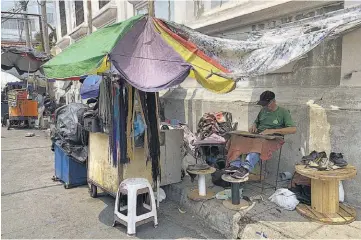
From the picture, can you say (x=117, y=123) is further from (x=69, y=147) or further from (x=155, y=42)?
(x=69, y=147)

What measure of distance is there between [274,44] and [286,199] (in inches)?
79.8

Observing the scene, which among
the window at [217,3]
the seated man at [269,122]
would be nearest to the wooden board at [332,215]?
the seated man at [269,122]

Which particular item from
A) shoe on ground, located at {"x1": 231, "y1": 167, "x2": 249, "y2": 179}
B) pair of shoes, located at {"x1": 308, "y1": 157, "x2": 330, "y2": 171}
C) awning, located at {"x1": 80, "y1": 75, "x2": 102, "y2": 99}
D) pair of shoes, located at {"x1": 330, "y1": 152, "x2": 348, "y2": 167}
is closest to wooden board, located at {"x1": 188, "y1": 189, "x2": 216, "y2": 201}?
shoe on ground, located at {"x1": 231, "y1": 167, "x2": 249, "y2": 179}

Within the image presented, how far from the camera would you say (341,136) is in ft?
14.4

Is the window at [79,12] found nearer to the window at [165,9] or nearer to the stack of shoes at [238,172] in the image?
the window at [165,9]

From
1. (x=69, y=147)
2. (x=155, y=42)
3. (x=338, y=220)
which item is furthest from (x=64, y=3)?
(x=338, y=220)

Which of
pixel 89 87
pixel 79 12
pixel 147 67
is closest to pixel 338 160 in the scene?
pixel 147 67

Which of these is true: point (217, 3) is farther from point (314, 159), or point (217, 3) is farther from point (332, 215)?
point (332, 215)

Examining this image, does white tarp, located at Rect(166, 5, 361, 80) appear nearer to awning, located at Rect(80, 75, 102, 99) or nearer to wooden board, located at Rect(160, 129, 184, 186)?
wooden board, located at Rect(160, 129, 184, 186)

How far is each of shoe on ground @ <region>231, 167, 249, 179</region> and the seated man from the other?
0.10ft

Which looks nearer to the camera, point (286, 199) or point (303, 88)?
point (286, 199)

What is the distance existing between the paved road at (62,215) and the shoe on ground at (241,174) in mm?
786

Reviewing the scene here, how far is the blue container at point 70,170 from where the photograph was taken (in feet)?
18.6

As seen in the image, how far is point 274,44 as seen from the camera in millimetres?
4027
